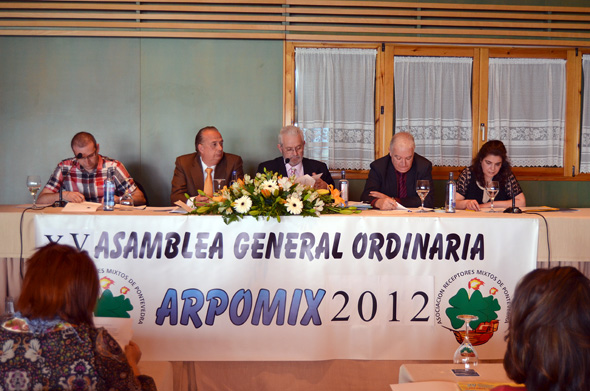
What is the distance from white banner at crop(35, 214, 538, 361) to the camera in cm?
320

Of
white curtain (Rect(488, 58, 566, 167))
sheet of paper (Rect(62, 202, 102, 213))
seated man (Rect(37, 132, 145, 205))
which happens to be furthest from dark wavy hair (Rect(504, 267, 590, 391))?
Answer: white curtain (Rect(488, 58, 566, 167))

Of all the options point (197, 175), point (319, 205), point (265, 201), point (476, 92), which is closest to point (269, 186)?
point (265, 201)

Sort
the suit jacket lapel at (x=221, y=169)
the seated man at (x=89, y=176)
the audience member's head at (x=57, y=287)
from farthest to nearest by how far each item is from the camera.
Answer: the suit jacket lapel at (x=221, y=169)
the seated man at (x=89, y=176)
the audience member's head at (x=57, y=287)

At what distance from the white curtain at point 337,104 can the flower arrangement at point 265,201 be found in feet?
7.82

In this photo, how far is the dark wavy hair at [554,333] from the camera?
4.11 feet

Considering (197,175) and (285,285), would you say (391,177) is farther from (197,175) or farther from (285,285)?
(285,285)

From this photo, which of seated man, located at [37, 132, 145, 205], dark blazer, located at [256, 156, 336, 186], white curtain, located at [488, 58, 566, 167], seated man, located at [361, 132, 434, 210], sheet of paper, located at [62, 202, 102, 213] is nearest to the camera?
sheet of paper, located at [62, 202, 102, 213]

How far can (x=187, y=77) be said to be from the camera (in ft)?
18.4

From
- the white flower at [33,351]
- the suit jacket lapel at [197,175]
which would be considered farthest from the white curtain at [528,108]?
the white flower at [33,351]

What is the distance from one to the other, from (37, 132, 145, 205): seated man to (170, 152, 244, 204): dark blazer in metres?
0.33

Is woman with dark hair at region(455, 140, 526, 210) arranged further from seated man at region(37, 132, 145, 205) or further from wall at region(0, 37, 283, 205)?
seated man at region(37, 132, 145, 205)

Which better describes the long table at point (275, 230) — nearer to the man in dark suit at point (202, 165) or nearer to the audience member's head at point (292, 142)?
the man in dark suit at point (202, 165)

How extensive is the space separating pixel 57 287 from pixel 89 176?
321cm

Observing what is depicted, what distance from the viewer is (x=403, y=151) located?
4488 millimetres
